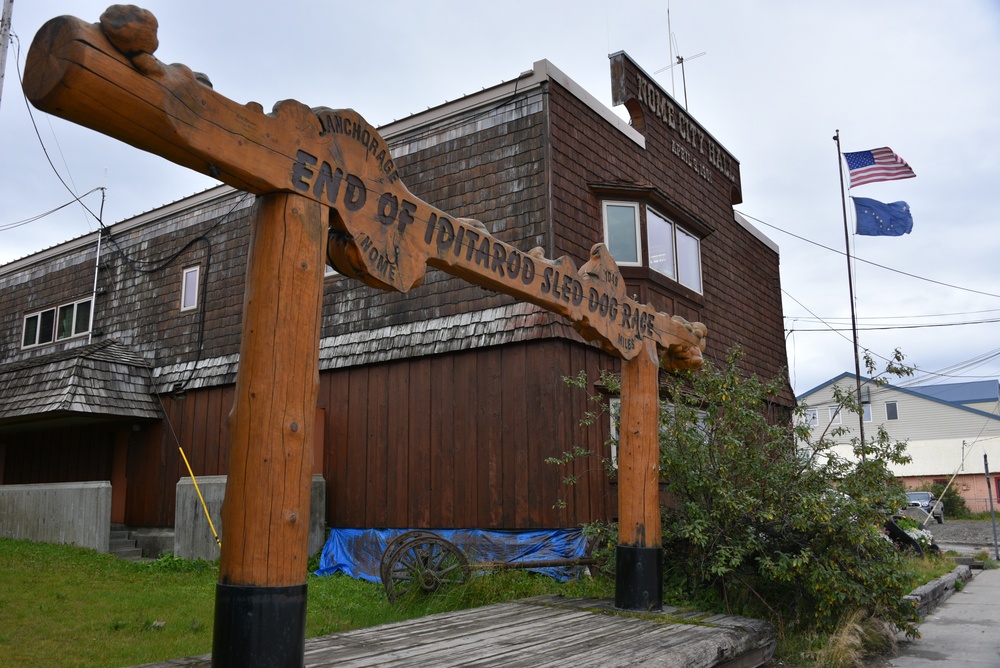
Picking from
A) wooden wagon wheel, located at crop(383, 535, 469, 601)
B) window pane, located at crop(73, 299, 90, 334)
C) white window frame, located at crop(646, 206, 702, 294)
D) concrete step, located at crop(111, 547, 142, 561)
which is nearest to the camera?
wooden wagon wheel, located at crop(383, 535, 469, 601)

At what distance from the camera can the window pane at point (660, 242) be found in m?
11.7

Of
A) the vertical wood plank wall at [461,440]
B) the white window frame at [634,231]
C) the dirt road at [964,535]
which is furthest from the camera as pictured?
the dirt road at [964,535]

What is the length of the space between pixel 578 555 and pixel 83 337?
11.5 metres

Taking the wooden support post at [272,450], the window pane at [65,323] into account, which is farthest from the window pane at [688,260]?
the window pane at [65,323]

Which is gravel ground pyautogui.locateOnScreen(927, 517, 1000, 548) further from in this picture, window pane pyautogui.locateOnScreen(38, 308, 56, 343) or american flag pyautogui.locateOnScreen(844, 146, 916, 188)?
window pane pyautogui.locateOnScreen(38, 308, 56, 343)

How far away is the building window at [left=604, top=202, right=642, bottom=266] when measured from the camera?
11.3 meters

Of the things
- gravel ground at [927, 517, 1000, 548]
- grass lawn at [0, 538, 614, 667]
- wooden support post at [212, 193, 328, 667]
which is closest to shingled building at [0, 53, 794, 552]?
grass lawn at [0, 538, 614, 667]

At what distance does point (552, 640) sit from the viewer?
17.1 ft

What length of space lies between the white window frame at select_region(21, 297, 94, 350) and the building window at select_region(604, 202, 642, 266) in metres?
10.8

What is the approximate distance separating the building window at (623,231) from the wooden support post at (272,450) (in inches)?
310

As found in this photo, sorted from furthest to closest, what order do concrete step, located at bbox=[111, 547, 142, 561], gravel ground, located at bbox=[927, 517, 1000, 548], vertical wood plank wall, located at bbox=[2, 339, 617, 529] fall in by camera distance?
gravel ground, located at bbox=[927, 517, 1000, 548] < concrete step, located at bbox=[111, 547, 142, 561] < vertical wood plank wall, located at bbox=[2, 339, 617, 529]

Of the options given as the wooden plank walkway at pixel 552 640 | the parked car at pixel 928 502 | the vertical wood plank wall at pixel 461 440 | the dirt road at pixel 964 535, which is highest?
the vertical wood plank wall at pixel 461 440

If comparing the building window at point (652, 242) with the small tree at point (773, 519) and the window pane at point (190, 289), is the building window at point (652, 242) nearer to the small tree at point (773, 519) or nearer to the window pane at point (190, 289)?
the small tree at point (773, 519)

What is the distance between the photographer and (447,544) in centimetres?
812
